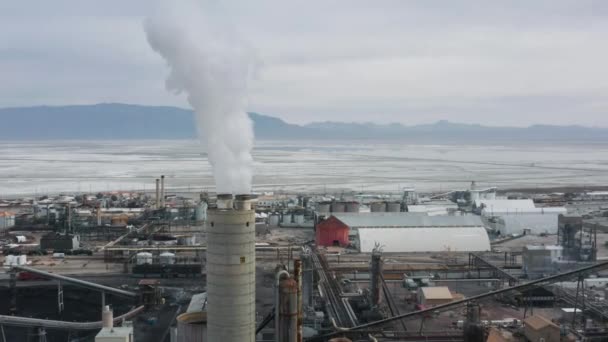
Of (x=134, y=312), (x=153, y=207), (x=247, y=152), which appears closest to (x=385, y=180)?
(x=153, y=207)

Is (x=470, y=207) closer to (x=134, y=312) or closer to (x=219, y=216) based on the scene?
(x=134, y=312)

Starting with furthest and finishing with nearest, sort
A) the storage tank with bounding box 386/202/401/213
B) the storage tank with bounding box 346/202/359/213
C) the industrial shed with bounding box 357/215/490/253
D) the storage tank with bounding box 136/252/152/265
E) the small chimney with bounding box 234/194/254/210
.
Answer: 1. the storage tank with bounding box 386/202/401/213
2. the storage tank with bounding box 346/202/359/213
3. the industrial shed with bounding box 357/215/490/253
4. the storage tank with bounding box 136/252/152/265
5. the small chimney with bounding box 234/194/254/210

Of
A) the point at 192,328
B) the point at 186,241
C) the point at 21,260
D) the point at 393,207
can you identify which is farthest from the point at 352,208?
the point at 192,328

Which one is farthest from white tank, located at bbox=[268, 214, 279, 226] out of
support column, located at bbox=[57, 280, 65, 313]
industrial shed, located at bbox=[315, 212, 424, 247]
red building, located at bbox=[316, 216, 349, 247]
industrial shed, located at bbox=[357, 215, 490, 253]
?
support column, located at bbox=[57, 280, 65, 313]

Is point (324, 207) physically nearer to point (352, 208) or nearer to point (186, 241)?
point (352, 208)

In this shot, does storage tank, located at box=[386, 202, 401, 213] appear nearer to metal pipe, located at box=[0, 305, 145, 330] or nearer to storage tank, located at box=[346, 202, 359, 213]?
storage tank, located at box=[346, 202, 359, 213]
